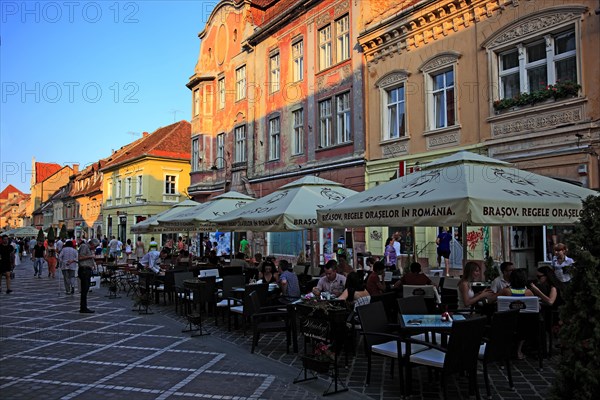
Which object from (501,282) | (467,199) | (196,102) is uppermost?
(196,102)

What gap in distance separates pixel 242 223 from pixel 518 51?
30.2ft

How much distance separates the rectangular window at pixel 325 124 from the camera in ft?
68.1

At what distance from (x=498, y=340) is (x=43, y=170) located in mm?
103082

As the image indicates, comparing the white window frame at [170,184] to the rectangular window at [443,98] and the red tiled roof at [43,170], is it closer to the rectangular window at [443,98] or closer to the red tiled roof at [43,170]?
the rectangular window at [443,98]

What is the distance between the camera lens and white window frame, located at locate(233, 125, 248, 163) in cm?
2698

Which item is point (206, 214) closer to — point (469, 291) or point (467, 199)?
point (469, 291)

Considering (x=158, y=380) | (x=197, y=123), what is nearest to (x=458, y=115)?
(x=158, y=380)

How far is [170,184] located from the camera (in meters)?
45.1

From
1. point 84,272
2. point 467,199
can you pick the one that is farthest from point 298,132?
point 467,199

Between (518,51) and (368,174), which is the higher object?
(518,51)

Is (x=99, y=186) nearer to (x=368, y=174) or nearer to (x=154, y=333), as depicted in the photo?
(x=368, y=174)

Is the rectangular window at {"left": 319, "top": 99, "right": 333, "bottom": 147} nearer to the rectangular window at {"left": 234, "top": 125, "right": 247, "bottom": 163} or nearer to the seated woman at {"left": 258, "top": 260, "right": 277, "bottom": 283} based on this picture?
the rectangular window at {"left": 234, "top": 125, "right": 247, "bottom": 163}

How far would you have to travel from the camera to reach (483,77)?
1431 cm

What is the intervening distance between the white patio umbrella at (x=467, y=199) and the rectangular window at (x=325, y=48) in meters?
14.3
